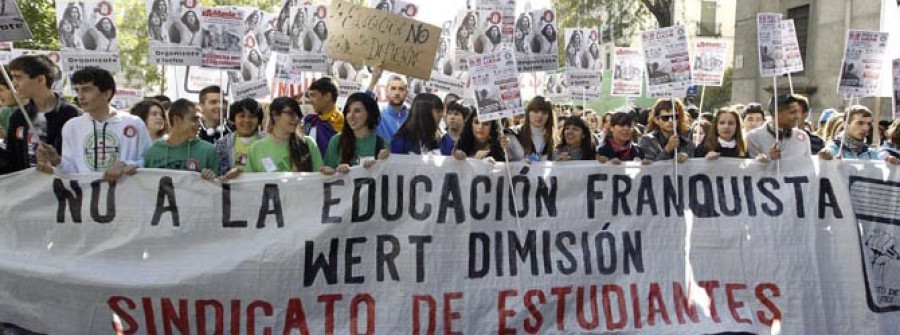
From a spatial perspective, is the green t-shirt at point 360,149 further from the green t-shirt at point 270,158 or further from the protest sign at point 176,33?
the protest sign at point 176,33

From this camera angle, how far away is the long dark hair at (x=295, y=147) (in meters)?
5.41

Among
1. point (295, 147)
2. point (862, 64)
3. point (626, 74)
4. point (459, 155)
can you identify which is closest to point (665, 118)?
point (862, 64)

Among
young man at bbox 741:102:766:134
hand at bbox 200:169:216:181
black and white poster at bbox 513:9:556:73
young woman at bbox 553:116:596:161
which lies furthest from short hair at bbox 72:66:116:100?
young man at bbox 741:102:766:134

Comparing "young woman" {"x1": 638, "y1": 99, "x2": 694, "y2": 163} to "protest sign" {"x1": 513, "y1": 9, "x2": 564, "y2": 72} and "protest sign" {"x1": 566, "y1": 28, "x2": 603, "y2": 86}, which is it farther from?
"protest sign" {"x1": 566, "y1": 28, "x2": 603, "y2": 86}

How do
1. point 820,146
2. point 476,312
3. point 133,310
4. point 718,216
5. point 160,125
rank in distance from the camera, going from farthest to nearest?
point 820,146
point 160,125
point 718,216
point 476,312
point 133,310

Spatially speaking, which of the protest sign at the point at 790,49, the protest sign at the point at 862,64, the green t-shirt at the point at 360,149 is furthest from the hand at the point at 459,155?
the protest sign at the point at 862,64

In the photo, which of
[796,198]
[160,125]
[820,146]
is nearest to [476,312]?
[796,198]

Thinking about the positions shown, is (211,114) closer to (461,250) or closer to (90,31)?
(90,31)

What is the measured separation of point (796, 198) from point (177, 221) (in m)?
3.77

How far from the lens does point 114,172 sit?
16.0 ft

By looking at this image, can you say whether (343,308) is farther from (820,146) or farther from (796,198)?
(820,146)

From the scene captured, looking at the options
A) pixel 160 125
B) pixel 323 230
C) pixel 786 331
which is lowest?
pixel 786 331

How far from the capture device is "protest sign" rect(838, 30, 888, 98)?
20.0 feet

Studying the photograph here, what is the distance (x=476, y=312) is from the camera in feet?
16.7
